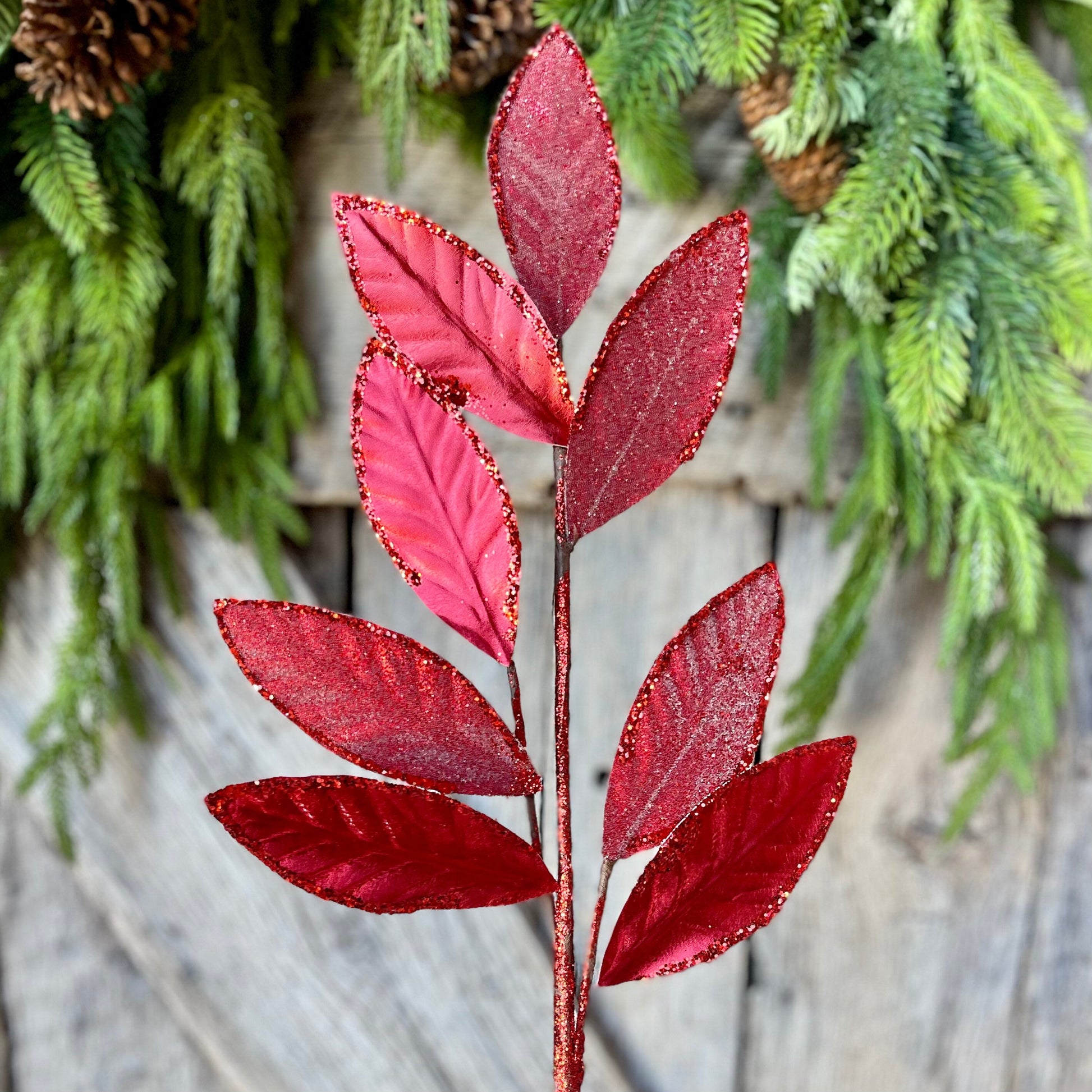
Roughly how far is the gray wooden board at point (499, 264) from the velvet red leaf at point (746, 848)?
408 mm

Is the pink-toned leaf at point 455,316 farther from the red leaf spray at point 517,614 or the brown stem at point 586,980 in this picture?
the brown stem at point 586,980

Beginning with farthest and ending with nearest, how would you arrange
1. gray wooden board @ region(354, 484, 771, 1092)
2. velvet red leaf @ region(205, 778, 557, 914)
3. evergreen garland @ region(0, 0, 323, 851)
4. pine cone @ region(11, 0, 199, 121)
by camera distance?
gray wooden board @ region(354, 484, 771, 1092) → evergreen garland @ region(0, 0, 323, 851) → pine cone @ region(11, 0, 199, 121) → velvet red leaf @ region(205, 778, 557, 914)

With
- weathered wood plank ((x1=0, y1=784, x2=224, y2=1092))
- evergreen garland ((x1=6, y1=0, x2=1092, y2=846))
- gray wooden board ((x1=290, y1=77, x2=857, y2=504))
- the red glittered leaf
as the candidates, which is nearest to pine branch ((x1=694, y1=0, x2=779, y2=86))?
evergreen garland ((x1=6, y1=0, x2=1092, y2=846))

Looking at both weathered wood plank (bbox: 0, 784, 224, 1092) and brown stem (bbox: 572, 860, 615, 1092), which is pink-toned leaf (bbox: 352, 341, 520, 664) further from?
weathered wood plank (bbox: 0, 784, 224, 1092)

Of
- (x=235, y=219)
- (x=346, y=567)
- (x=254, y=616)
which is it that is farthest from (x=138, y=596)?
(x=254, y=616)

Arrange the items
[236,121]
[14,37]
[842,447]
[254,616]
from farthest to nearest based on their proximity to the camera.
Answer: [842,447]
[236,121]
[14,37]
[254,616]

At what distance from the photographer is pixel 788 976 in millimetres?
806

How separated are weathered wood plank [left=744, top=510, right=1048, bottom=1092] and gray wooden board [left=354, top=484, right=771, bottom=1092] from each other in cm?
6

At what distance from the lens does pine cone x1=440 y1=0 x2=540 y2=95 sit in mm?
494

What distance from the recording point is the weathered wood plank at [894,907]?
29.4 inches

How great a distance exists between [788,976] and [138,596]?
24.3 inches

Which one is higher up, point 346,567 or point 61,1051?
point 346,567

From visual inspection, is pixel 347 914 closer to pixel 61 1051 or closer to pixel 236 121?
pixel 61 1051

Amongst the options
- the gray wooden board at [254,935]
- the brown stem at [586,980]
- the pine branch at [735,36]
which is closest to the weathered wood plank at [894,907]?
the gray wooden board at [254,935]
